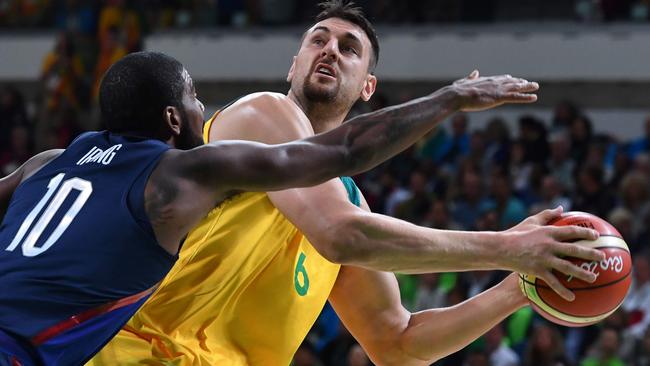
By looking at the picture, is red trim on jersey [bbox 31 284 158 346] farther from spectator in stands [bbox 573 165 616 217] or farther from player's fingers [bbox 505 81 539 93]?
spectator in stands [bbox 573 165 616 217]

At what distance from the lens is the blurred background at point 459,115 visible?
34.9 ft

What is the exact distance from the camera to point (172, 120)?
4195 millimetres

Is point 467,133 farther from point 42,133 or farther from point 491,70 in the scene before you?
point 42,133

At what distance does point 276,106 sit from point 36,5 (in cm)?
1330

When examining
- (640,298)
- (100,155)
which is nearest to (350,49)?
(100,155)

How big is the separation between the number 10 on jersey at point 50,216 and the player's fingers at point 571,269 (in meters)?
1.72

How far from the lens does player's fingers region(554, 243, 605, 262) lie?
4.62 meters

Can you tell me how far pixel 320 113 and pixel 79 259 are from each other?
6.14ft

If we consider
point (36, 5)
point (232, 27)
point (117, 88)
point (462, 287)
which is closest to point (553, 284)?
point (117, 88)

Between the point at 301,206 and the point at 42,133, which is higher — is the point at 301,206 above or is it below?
above

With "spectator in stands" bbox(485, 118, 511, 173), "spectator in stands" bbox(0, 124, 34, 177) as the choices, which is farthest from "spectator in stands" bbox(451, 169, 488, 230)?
"spectator in stands" bbox(0, 124, 34, 177)

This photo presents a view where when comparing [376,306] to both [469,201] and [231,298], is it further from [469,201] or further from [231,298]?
[469,201]

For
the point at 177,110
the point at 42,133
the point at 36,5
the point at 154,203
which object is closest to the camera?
the point at 154,203

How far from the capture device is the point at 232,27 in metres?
16.0
